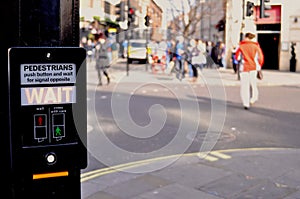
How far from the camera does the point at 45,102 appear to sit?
5.63ft

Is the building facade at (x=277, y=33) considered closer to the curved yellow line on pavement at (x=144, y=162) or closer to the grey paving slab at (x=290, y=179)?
the curved yellow line on pavement at (x=144, y=162)

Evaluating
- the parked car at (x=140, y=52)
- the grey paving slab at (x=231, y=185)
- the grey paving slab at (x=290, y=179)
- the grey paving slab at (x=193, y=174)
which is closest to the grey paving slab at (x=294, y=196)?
the grey paving slab at (x=290, y=179)

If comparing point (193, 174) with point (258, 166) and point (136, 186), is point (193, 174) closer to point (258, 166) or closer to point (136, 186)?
point (136, 186)

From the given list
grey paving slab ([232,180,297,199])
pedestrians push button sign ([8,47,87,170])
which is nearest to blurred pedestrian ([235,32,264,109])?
grey paving slab ([232,180,297,199])

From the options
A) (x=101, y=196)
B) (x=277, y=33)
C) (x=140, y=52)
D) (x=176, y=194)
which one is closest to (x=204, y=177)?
(x=176, y=194)

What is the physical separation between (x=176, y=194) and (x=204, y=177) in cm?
68

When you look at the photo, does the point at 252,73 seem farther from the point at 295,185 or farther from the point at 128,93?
the point at 295,185

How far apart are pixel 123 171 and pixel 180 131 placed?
2610mm

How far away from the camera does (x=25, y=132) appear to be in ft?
5.64

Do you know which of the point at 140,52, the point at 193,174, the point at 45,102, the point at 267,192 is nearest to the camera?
the point at 45,102

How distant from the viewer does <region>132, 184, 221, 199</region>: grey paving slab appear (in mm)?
4352

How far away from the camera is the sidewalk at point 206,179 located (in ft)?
14.6

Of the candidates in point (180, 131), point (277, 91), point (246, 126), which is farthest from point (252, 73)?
point (277, 91)

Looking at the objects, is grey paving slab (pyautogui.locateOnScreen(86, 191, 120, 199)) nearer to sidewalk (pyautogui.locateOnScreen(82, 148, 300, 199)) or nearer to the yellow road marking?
sidewalk (pyautogui.locateOnScreen(82, 148, 300, 199))
